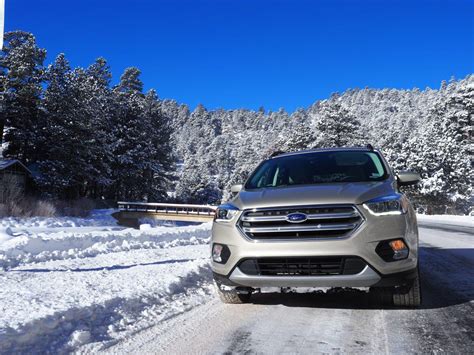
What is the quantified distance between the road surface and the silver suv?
0.29 meters

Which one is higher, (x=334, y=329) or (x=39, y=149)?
(x=39, y=149)

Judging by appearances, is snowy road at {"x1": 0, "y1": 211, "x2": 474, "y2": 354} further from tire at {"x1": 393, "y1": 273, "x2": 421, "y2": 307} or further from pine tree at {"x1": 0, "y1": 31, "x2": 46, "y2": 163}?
pine tree at {"x1": 0, "y1": 31, "x2": 46, "y2": 163}

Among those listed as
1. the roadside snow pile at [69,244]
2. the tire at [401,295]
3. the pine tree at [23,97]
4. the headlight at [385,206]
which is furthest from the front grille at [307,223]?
the pine tree at [23,97]

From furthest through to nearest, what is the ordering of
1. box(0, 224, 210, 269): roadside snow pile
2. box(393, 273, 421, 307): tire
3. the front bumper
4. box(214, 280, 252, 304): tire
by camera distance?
box(0, 224, 210, 269): roadside snow pile
box(214, 280, 252, 304): tire
box(393, 273, 421, 307): tire
the front bumper

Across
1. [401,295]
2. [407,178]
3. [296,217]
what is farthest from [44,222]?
[401,295]

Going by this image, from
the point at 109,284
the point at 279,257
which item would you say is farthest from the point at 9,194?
the point at 279,257

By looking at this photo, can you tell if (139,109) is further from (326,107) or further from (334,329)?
(334,329)

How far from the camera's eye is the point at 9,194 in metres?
26.4

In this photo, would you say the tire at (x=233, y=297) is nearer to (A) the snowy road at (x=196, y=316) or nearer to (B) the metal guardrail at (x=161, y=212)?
(A) the snowy road at (x=196, y=316)

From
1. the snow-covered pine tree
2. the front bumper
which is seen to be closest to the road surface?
the front bumper

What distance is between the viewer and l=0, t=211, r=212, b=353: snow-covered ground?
11.7 feet

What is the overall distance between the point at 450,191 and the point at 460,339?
42.0 meters

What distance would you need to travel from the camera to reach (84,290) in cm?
506

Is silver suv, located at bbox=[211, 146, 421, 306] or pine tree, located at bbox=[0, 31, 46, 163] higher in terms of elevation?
pine tree, located at bbox=[0, 31, 46, 163]
